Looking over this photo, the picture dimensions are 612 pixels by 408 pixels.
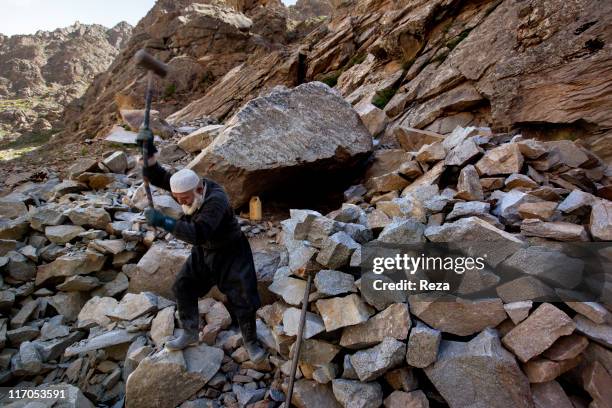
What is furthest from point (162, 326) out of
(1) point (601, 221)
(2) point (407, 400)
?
(1) point (601, 221)

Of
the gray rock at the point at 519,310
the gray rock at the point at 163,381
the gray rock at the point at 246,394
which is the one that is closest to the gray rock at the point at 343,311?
the gray rock at the point at 246,394

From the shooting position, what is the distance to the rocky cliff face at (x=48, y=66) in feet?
142

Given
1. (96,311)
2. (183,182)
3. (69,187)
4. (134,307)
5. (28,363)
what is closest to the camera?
(183,182)

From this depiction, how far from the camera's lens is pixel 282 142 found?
20.8 feet

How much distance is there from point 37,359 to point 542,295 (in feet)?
19.1

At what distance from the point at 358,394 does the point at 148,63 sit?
4.34 meters

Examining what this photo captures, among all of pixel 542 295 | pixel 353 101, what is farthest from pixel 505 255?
pixel 353 101

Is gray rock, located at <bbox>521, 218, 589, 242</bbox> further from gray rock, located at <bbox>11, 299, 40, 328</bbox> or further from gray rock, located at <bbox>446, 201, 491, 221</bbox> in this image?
gray rock, located at <bbox>11, 299, 40, 328</bbox>

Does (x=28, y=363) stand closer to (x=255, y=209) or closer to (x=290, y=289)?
(x=290, y=289)

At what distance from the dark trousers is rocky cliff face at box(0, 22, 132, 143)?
141 feet

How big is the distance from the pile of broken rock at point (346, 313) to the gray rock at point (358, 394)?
0.5 inches

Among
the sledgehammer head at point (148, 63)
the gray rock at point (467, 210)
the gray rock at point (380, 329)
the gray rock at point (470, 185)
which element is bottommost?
the gray rock at point (380, 329)

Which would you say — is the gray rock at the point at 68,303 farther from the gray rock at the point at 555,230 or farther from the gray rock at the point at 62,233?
the gray rock at the point at 555,230

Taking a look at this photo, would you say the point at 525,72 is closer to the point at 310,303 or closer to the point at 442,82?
the point at 442,82
